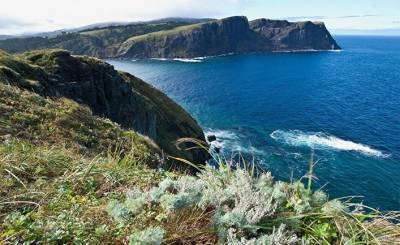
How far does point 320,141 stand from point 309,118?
20.0m

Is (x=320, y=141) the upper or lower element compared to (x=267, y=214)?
lower

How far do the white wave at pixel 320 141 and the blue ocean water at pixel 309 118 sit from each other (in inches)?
7.7

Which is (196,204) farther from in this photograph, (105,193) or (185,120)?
(185,120)

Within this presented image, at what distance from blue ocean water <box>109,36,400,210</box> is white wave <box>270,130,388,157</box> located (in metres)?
0.20

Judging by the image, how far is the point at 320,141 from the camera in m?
82.5

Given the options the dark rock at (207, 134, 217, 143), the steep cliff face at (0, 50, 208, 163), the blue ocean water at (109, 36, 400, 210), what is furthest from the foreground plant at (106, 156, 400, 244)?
the dark rock at (207, 134, 217, 143)

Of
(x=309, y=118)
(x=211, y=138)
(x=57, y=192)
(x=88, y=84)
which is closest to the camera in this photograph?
(x=57, y=192)

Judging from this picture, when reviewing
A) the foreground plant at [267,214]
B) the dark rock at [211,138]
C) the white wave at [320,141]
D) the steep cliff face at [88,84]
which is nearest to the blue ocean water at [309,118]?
the white wave at [320,141]

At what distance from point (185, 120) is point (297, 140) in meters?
24.8

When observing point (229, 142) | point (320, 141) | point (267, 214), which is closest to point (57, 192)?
point (267, 214)

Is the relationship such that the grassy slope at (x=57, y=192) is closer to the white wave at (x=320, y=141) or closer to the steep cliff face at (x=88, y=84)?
the steep cliff face at (x=88, y=84)

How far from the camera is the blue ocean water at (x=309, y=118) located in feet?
212

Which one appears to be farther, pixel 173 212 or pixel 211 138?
pixel 211 138

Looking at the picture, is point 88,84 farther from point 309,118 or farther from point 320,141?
point 309,118
